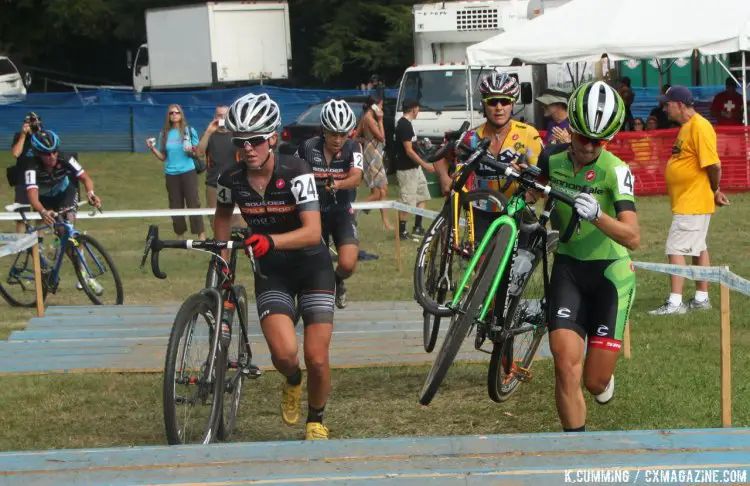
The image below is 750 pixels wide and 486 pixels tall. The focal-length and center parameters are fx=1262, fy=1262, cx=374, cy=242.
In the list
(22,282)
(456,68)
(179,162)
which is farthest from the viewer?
(456,68)

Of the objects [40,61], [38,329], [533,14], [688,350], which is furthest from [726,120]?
[40,61]

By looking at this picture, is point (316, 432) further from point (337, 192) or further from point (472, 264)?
point (337, 192)

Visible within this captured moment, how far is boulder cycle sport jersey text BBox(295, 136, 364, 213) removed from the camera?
35.5ft

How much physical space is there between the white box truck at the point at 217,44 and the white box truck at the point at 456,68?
9.48 metres

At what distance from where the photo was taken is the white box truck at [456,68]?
2681 cm

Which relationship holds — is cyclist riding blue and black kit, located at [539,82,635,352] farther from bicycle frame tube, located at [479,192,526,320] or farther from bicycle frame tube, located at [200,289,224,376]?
bicycle frame tube, located at [200,289,224,376]

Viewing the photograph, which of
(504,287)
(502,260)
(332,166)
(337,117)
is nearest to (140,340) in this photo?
(332,166)

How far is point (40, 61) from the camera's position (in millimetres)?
50031

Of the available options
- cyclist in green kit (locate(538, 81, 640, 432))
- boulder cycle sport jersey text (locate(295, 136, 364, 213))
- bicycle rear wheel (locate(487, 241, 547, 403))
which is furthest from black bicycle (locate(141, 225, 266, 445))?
boulder cycle sport jersey text (locate(295, 136, 364, 213))

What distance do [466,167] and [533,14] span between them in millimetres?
22257

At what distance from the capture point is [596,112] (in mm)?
6645

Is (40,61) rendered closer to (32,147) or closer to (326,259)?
(32,147)

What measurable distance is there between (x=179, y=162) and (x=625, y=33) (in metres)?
8.18

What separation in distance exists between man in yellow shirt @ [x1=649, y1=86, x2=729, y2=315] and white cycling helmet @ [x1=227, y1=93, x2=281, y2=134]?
5.69 metres
